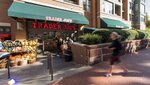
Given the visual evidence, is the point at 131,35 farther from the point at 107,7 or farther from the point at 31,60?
the point at 107,7

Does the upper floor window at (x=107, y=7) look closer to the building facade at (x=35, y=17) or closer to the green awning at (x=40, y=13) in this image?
the building facade at (x=35, y=17)

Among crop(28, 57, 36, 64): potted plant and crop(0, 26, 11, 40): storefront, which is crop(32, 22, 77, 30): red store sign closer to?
crop(0, 26, 11, 40): storefront

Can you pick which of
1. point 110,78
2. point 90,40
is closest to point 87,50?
point 90,40

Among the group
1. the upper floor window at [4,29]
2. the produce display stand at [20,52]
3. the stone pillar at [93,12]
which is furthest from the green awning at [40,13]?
the stone pillar at [93,12]

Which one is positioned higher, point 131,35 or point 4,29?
point 4,29

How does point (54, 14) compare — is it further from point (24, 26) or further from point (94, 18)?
point (94, 18)

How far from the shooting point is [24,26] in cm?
1797

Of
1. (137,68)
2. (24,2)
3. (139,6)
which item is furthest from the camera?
(139,6)

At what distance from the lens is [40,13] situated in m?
17.5

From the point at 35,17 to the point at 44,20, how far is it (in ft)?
6.02

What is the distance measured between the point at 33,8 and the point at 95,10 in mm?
13819

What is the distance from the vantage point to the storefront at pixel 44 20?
1589 centimetres

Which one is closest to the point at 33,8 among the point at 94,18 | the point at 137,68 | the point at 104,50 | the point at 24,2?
the point at 24,2

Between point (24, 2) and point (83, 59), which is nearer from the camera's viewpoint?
point (83, 59)
